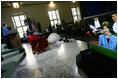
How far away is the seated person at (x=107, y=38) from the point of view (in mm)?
1456

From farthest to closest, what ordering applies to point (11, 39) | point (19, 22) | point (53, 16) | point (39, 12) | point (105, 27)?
1. point (53, 16)
2. point (39, 12)
3. point (19, 22)
4. point (11, 39)
5. point (105, 27)

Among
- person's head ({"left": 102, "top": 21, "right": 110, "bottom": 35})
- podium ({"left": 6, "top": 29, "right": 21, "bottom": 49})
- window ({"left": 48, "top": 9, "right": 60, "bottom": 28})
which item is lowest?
podium ({"left": 6, "top": 29, "right": 21, "bottom": 49})

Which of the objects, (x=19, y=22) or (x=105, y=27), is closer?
(x=105, y=27)

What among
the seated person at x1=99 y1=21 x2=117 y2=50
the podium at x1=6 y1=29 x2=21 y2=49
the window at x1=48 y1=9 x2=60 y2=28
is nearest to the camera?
the seated person at x1=99 y1=21 x2=117 y2=50

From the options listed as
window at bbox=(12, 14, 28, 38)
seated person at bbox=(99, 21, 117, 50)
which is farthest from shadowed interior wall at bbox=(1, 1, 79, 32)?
seated person at bbox=(99, 21, 117, 50)

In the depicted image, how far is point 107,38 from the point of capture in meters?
1.55

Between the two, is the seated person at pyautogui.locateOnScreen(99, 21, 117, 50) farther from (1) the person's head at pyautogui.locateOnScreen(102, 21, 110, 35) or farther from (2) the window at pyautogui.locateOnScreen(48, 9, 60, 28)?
(2) the window at pyautogui.locateOnScreen(48, 9, 60, 28)

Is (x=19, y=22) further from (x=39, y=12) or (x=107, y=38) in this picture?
(x=107, y=38)

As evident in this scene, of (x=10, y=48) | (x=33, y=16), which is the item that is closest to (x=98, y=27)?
(x=10, y=48)

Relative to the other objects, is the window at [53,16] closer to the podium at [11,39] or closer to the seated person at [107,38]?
the podium at [11,39]

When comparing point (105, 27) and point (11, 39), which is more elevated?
point (105, 27)

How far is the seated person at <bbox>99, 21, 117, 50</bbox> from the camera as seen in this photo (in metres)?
1.46

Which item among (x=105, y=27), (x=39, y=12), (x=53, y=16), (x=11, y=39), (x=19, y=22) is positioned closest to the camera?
(x=105, y=27)

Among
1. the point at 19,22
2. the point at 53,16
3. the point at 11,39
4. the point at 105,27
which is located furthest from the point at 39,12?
the point at 105,27
